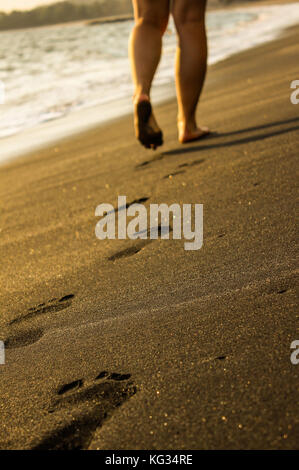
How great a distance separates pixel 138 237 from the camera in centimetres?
189

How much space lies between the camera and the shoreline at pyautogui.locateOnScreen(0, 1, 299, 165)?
13.4 feet

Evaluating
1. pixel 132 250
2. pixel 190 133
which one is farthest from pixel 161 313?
pixel 190 133

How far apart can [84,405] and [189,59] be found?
2118 mm

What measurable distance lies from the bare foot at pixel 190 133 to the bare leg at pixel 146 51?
12.1 inches

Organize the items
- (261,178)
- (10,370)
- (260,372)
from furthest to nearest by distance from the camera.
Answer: (261,178), (10,370), (260,372)

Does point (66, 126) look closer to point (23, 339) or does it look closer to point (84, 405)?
point (23, 339)

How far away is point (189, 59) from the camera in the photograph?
2.80 meters

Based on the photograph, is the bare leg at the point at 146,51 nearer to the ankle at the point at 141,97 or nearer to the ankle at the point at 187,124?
the ankle at the point at 141,97

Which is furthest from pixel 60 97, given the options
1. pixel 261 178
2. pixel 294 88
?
pixel 261 178

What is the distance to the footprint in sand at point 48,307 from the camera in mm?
1515

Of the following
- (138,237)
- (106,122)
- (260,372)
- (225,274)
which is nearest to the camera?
(260,372)

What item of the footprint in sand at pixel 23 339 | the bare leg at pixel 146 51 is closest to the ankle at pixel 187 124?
the bare leg at pixel 146 51
